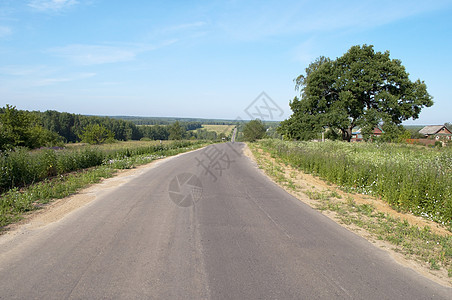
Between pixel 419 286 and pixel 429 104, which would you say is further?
pixel 429 104

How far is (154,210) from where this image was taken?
256 inches

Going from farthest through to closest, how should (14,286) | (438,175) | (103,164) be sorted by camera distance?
(103,164) → (438,175) → (14,286)

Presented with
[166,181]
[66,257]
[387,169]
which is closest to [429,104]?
→ [387,169]

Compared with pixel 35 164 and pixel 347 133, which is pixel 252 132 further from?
pixel 35 164

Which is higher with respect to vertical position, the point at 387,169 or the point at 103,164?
the point at 387,169

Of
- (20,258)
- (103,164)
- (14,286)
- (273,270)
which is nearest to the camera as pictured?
(14,286)

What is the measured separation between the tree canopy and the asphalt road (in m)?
27.5

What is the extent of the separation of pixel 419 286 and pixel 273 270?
1898 mm

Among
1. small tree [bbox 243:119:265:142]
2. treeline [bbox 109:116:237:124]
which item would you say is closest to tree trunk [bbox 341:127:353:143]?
treeline [bbox 109:116:237:124]

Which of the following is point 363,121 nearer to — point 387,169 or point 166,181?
point 387,169

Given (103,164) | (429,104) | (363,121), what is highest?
(429,104)

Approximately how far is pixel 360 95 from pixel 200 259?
3305 centimetres

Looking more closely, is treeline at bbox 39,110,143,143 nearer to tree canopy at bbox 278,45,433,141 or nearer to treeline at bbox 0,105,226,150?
treeline at bbox 0,105,226,150

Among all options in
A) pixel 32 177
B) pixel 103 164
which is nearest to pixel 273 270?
pixel 32 177
